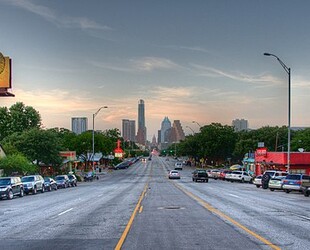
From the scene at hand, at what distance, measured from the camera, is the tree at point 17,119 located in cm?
12500

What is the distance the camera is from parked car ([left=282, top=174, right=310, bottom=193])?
43125mm

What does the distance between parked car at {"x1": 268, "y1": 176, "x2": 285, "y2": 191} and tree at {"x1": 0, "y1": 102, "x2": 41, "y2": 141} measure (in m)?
84.9

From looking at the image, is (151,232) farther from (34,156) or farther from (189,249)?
(34,156)

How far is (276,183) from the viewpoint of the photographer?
48406 millimetres

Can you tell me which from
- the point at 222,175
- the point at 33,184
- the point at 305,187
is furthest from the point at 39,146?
the point at 305,187

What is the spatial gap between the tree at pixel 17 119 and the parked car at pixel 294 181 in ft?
293

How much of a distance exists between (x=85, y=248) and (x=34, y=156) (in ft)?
221

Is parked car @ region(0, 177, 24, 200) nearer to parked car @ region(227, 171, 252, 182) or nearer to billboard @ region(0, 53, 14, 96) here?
billboard @ region(0, 53, 14, 96)

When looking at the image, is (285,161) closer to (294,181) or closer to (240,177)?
(240,177)

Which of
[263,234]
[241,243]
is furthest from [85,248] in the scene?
[263,234]

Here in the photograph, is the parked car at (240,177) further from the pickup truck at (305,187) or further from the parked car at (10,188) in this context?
the parked car at (10,188)

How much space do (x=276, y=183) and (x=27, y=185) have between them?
898 inches

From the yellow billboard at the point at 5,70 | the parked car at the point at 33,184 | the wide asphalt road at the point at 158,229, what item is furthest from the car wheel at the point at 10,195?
the wide asphalt road at the point at 158,229

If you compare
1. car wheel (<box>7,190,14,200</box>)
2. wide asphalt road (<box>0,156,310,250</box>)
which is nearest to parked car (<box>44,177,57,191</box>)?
car wheel (<box>7,190,14,200</box>)
